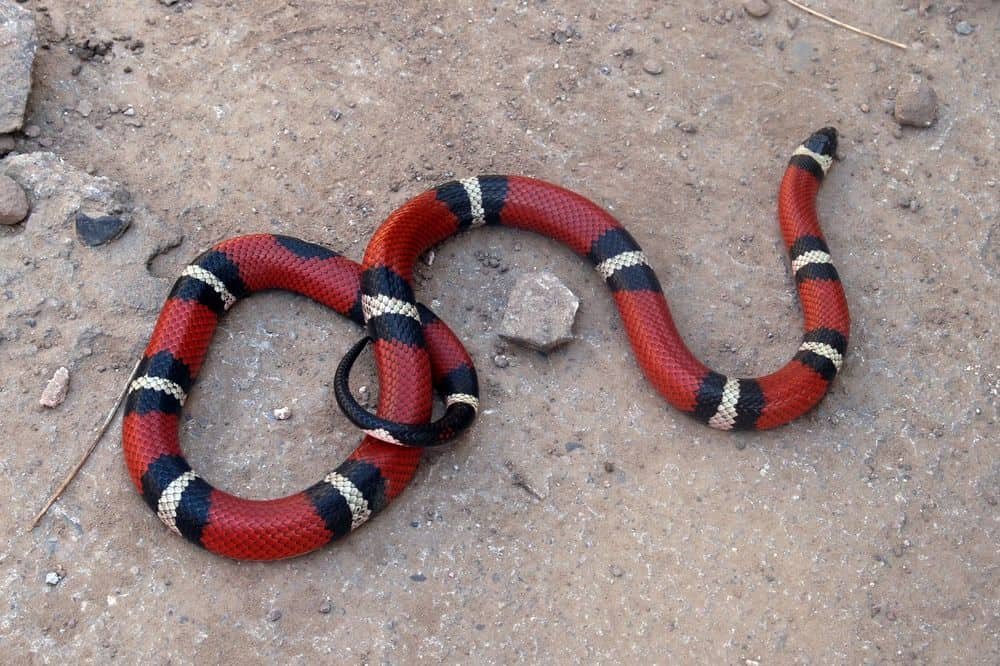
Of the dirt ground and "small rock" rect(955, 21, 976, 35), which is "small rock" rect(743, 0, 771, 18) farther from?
"small rock" rect(955, 21, 976, 35)

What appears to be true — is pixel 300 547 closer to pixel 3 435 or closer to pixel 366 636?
pixel 366 636

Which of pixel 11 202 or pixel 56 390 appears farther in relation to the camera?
pixel 11 202

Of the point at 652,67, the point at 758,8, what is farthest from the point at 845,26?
the point at 652,67

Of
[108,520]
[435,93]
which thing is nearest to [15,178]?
[108,520]

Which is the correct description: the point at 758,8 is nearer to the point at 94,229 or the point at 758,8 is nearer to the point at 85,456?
the point at 94,229

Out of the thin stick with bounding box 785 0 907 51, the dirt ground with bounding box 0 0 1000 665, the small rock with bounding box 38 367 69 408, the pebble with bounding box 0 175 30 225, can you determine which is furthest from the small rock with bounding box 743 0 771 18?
the small rock with bounding box 38 367 69 408
